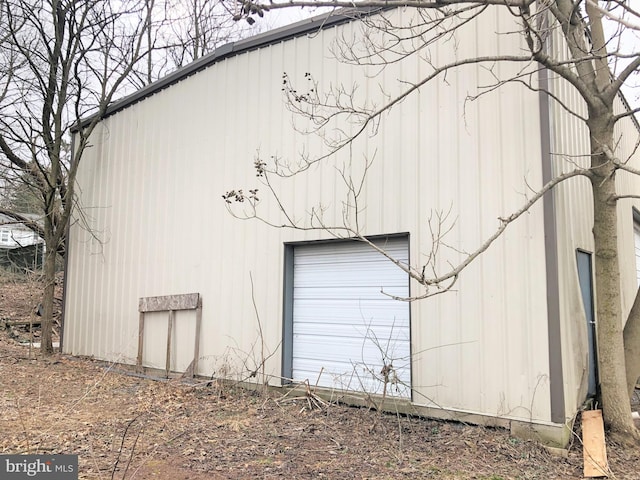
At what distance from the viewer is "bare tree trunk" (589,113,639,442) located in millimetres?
5020

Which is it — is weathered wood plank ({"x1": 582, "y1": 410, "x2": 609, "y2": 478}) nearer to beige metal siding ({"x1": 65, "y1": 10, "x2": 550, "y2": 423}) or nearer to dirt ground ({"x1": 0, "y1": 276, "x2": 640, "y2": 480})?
dirt ground ({"x1": 0, "y1": 276, "x2": 640, "y2": 480})

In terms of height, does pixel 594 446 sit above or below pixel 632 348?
below

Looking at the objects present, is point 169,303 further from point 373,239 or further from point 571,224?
point 571,224

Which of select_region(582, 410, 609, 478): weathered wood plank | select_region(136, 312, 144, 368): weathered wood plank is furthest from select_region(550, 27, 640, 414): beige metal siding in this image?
select_region(136, 312, 144, 368): weathered wood plank

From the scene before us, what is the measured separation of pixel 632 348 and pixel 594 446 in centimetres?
144

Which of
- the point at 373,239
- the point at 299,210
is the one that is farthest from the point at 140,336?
the point at 373,239

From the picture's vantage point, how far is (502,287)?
206 inches

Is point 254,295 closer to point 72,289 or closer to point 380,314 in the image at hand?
point 380,314

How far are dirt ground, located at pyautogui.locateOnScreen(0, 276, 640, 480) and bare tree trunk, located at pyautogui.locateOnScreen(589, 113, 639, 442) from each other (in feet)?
1.65

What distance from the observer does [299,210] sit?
6.97 m

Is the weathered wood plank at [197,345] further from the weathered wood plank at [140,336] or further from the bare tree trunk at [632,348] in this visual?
the bare tree trunk at [632,348]
